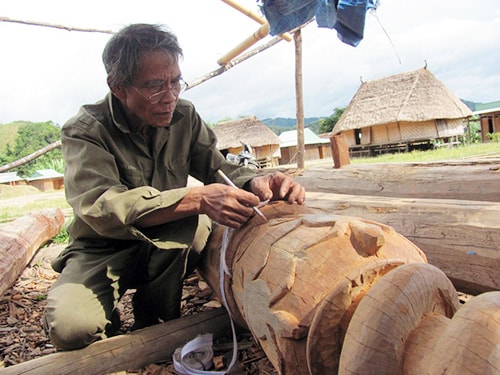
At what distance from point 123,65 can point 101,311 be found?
48.4 inches

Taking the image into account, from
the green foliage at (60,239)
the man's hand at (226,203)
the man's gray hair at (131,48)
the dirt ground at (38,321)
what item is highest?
the man's gray hair at (131,48)

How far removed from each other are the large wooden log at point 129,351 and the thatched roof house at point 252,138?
23.3m

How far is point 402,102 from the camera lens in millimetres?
21547

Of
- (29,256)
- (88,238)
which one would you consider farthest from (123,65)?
(29,256)

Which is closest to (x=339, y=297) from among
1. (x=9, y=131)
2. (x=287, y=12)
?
(x=287, y=12)

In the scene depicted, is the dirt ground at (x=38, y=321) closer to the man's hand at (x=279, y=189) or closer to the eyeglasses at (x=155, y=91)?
the man's hand at (x=279, y=189)

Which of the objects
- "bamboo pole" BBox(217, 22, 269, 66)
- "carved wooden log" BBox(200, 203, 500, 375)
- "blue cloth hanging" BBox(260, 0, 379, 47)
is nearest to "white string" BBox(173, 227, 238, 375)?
"carved wooden log" BBox(200, 203, 500, 375)

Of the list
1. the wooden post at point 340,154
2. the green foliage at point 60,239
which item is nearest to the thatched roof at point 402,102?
the wooden post at point 340,154

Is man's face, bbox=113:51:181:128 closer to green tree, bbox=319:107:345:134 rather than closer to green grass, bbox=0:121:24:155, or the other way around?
green tree, bbox=319:107:345:134

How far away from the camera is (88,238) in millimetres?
2268

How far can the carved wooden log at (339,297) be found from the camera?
0.98m

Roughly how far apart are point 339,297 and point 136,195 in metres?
1.00

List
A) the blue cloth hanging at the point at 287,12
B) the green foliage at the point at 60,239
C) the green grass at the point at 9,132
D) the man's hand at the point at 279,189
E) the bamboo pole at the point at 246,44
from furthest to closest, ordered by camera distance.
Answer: the green grass at the point at 9,132, the bamboo pole at the point at 246,44, the green foliage at the point at 60,239, the blue cloth hanging at the point at 287,12, the man's hand at the point at 279,189

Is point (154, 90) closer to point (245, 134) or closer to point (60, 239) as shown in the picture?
point (60, 239)
